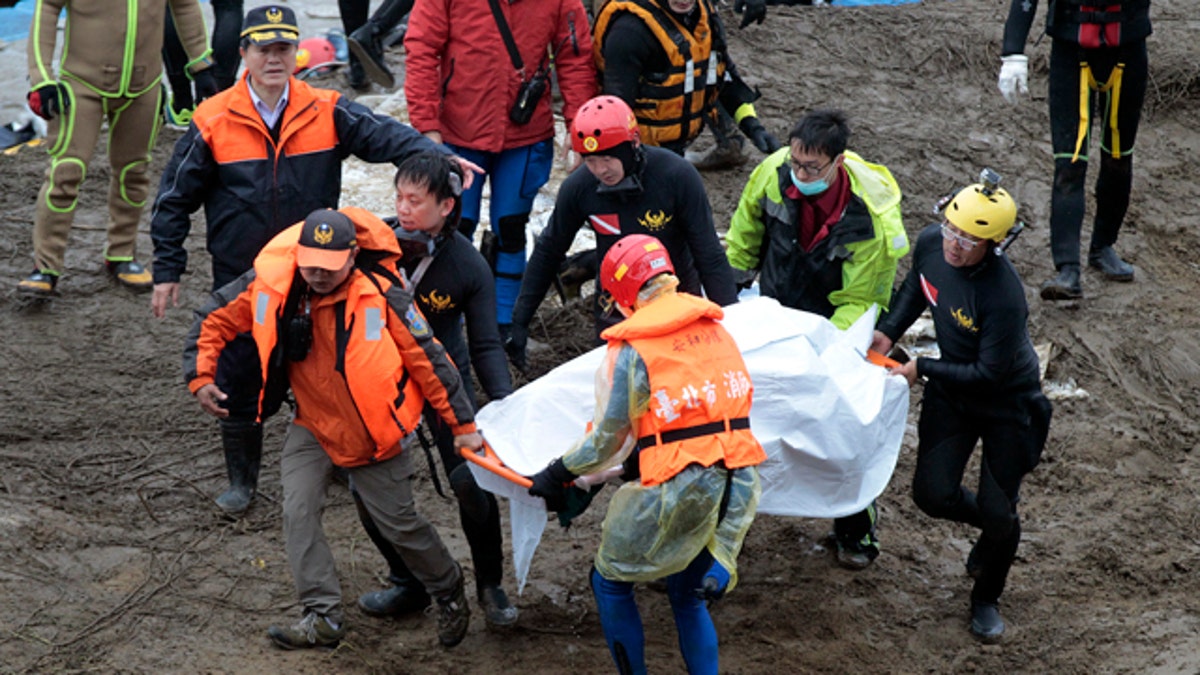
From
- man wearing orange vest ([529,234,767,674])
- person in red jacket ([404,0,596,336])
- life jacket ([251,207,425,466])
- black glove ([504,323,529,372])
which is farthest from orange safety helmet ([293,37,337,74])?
man wearing orange vest ([529,234,767,674])

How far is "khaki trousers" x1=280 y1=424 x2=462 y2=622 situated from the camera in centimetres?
484

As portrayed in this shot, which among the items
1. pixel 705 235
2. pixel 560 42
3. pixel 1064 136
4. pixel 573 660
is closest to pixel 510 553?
pixel 573 660

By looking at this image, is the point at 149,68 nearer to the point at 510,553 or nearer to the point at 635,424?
the point at 510,553

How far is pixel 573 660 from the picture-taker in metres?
5.32

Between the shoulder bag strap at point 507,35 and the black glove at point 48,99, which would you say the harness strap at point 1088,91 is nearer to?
the shoulder bag strap at point 507,35

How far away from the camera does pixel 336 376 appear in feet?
15.2

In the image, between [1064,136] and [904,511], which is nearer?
[904,511]

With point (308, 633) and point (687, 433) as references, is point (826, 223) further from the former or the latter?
point (308, 633)

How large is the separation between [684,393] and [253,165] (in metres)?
2.35

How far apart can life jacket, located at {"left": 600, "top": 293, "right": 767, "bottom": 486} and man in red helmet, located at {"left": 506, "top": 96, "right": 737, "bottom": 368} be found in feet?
4.03

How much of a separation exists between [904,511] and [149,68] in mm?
4902

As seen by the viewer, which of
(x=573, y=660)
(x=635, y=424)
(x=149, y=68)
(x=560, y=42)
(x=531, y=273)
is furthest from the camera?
(x=149, y=68)

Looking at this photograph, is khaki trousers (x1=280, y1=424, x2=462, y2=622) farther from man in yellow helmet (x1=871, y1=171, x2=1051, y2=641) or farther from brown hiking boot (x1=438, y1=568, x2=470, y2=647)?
man in yellow helmet (x1=871, y1=171, x2=1051, y2=641)

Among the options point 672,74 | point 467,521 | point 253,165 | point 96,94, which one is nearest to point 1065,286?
point 672,74
